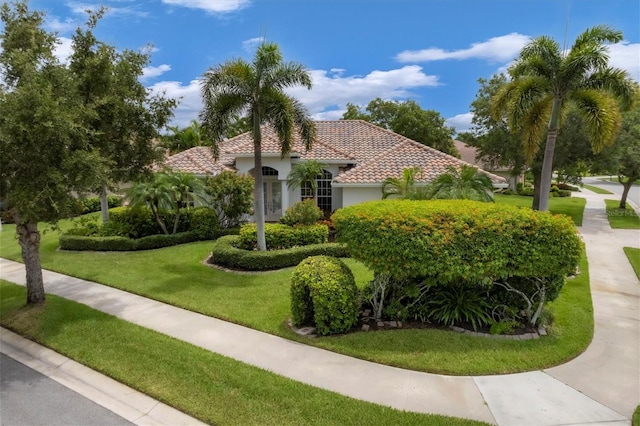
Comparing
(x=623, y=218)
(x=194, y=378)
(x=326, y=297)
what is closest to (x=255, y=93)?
(x=326, y=297)

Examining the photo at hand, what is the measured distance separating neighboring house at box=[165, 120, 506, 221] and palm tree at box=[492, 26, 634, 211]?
13.5ft

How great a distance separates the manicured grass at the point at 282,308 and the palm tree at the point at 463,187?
140 inches

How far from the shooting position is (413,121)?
37.9 metres

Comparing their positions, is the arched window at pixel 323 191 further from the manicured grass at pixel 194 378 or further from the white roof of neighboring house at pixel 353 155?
the manicured grass at pixel 194 378

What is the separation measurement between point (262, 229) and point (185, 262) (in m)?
2.91

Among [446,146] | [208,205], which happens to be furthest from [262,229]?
[446,146]

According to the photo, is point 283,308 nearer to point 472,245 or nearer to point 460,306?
point 460,306

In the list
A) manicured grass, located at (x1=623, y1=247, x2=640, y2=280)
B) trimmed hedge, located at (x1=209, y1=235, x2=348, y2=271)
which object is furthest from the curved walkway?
manicured grass, located at (x1=623, y1=247, x2=640, y2=280)

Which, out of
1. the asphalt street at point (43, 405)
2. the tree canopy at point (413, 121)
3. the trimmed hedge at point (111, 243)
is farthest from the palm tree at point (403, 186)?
the tree canopy at point (413, 121)

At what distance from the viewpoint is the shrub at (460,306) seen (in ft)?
25.3

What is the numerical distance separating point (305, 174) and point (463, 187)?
728 centimetres

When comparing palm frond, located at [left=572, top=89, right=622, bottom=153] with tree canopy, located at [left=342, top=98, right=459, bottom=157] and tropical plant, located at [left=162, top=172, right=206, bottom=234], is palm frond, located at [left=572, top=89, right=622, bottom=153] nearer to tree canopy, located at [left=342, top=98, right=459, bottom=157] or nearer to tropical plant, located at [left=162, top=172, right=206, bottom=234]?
tropical plant, located at [left=162, top=172, right=206, bottom=234]

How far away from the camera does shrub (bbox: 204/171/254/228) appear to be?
55.2ft

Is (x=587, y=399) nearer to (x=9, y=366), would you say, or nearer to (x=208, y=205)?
(x=9, y=366)
